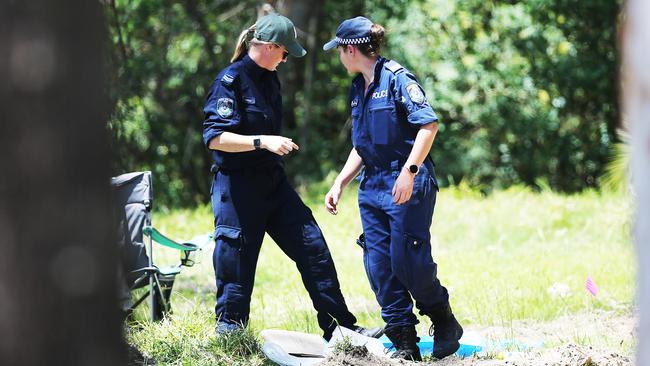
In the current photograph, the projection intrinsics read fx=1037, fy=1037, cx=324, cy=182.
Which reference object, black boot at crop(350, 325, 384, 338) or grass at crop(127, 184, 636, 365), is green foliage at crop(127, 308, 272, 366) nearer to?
grass at crop(127, 184, 636, 365)

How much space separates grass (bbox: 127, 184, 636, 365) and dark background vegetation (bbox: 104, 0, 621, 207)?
101 inches

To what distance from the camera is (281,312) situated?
6.64 meters

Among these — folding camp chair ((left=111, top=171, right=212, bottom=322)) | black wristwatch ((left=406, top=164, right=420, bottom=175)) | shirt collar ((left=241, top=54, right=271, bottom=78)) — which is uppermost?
shirt collar ((left=241, top=54, right=271, bottom=78))

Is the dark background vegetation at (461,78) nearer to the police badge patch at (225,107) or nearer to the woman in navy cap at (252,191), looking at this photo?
the woman in navy cap at (252,191)

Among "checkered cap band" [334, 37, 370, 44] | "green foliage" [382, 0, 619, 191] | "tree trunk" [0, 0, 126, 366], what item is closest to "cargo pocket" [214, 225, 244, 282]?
"checkered cap band" [334, 37, 370, 44]

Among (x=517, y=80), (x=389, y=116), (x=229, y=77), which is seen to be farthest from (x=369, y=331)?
(x=517, y=80)

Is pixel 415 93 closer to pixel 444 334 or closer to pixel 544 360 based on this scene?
pixel 444 334

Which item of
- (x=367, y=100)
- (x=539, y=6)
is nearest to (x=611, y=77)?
(x=539, y=6)

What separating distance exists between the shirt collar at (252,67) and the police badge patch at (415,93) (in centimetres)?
79

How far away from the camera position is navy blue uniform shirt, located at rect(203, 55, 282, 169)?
516 cm

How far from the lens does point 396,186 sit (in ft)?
16.1

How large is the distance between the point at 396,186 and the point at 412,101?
420mm

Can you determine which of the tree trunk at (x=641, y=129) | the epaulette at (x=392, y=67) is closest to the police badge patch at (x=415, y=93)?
the epaulette at (x=392, y=67)

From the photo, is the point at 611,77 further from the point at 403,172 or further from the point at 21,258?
the point at 21,258
